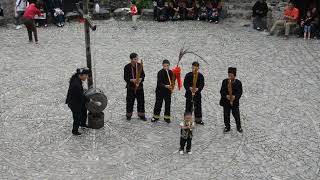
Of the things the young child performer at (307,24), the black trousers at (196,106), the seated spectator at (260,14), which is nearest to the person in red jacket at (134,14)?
the seated spectator at (260,14)

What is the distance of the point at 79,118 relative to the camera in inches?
432

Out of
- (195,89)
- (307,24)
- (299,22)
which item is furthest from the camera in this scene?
(299,22)

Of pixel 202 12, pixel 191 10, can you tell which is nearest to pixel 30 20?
pixel 191 10

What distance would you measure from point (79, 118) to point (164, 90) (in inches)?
82.0

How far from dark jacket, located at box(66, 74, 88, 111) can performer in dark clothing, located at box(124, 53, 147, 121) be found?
122cm

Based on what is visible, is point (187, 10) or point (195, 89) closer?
point (195, 89)

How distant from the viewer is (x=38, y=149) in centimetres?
1048

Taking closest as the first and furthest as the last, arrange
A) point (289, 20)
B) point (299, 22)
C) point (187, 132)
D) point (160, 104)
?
point (187, 132), point (160, 104), point (289, 20), point (299, 22)

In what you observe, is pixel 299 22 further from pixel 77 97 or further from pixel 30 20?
pixel 77 97

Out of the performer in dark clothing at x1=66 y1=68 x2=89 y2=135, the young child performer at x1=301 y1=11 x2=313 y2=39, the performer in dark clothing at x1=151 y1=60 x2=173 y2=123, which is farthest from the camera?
the young child performer at x1=301 y1=11 x2=313 y2=39

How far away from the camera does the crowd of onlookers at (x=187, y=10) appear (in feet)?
69.1

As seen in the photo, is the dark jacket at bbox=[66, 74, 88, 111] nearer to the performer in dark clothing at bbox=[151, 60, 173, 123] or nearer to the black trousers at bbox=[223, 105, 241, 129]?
the performer in dark clothing at bbox=[151, 60, 173, 123]

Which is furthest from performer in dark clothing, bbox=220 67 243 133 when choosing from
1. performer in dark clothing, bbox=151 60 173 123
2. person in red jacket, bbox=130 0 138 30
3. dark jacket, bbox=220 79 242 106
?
person in red jacket, bbox=130 0 138 30

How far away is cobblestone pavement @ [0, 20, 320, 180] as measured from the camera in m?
9.86
